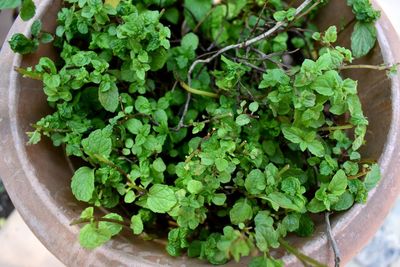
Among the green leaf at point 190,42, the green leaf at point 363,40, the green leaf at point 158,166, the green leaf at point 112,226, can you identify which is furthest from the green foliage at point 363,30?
the green leaf at point 112,226

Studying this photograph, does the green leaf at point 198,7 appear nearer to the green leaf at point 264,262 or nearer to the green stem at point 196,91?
the green stem at point 196,91

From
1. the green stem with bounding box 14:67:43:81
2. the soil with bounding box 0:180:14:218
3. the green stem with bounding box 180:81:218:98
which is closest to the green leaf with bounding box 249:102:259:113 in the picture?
the green stem with bounding box 180:81:218:98

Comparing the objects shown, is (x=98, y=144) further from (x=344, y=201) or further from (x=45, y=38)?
(x=344, y=201)

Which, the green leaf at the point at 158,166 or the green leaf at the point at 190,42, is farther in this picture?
the green leaf at the point at 190,42

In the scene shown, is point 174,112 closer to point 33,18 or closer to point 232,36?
point 232,36

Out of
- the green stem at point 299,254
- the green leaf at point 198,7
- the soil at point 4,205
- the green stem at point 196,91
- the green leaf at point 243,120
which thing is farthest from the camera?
the soil at point 4,205
